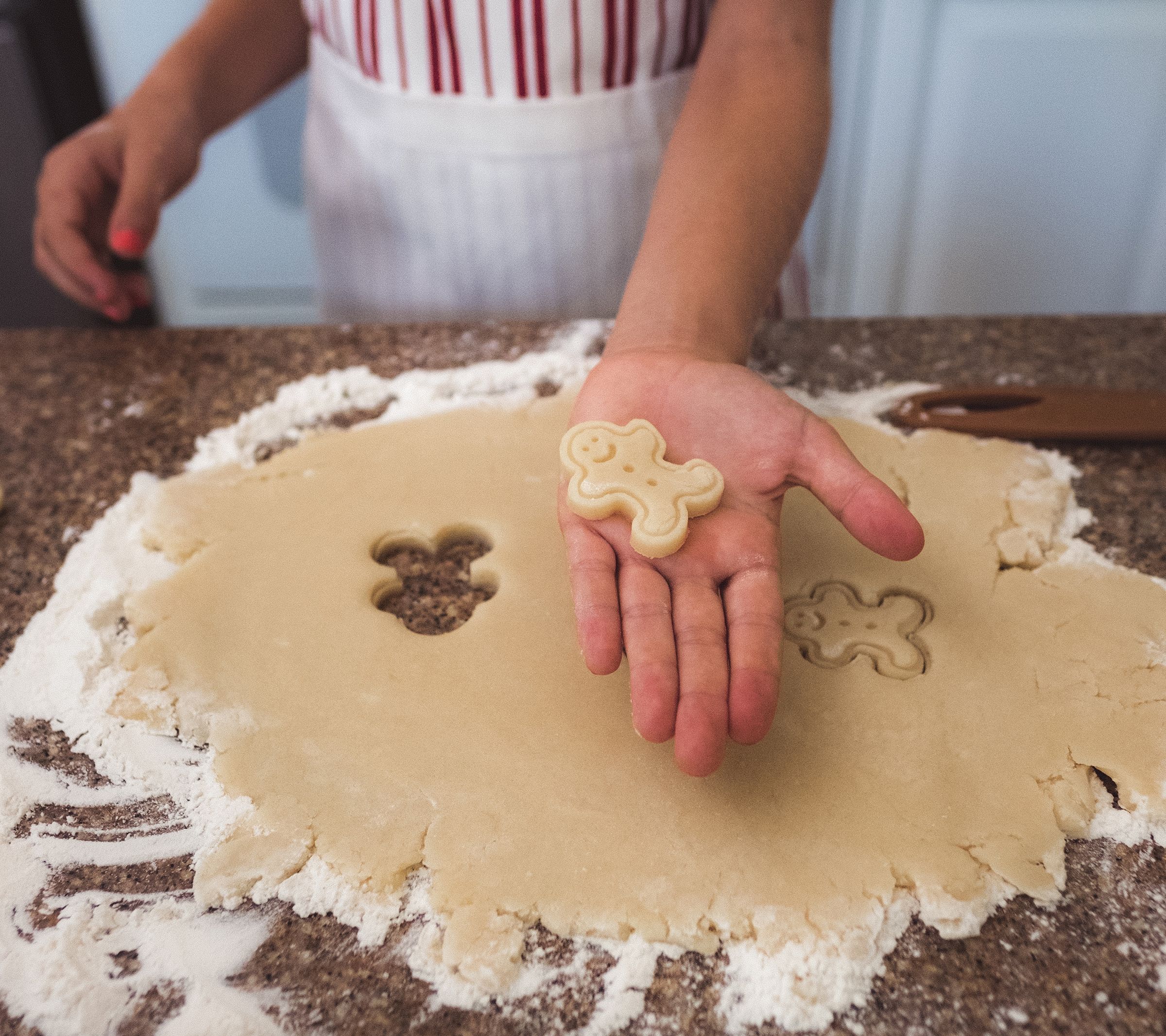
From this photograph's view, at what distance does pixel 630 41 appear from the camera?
1.55 m

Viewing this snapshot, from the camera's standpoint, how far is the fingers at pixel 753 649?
84 cm

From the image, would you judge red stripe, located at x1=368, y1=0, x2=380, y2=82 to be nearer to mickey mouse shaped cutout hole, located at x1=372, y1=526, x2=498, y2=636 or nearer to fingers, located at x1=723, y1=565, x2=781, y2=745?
mickey mouse shaped cutout hole, located at x1=372, y1=526, x2=498, y2=636

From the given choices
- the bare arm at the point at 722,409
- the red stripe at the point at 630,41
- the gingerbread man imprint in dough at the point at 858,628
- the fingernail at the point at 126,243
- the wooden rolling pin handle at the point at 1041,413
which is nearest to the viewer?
the bare arm at the point at 722,409

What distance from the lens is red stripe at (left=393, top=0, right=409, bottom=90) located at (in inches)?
60.4

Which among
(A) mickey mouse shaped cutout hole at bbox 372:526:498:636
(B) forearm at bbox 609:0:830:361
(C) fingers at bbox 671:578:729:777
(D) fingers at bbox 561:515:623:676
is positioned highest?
(B) forearm at bbox 609:0:830:361

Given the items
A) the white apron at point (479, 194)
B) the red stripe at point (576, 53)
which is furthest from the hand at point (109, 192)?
the red stripe at point (576, 53)

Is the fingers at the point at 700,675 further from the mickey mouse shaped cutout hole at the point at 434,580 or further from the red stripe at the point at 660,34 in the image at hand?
the red stripe at the point at 660,34

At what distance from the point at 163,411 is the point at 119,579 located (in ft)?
1.26

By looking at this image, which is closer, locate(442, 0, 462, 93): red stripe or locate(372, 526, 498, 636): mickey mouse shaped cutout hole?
locate(372, 526, 498, 636): mickey mouse shaped cutout hole

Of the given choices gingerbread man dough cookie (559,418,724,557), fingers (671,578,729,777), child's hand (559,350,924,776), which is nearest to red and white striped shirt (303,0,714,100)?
child's hand (559,350,924,776)

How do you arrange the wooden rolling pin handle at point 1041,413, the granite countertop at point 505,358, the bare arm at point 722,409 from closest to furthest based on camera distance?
the granite countertop at point 505,358
the bare arm at point 722,409
the wooden rolling pin handle at point 1041,413


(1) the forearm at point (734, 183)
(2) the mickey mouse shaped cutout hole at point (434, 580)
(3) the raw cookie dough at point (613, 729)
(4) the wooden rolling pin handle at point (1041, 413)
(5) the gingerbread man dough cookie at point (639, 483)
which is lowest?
(2) the mickey mouse shaped cutout hole at point (434, 580)

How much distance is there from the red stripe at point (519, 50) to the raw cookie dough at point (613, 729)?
74cm

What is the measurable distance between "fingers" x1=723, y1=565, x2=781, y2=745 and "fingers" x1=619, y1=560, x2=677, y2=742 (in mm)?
55
